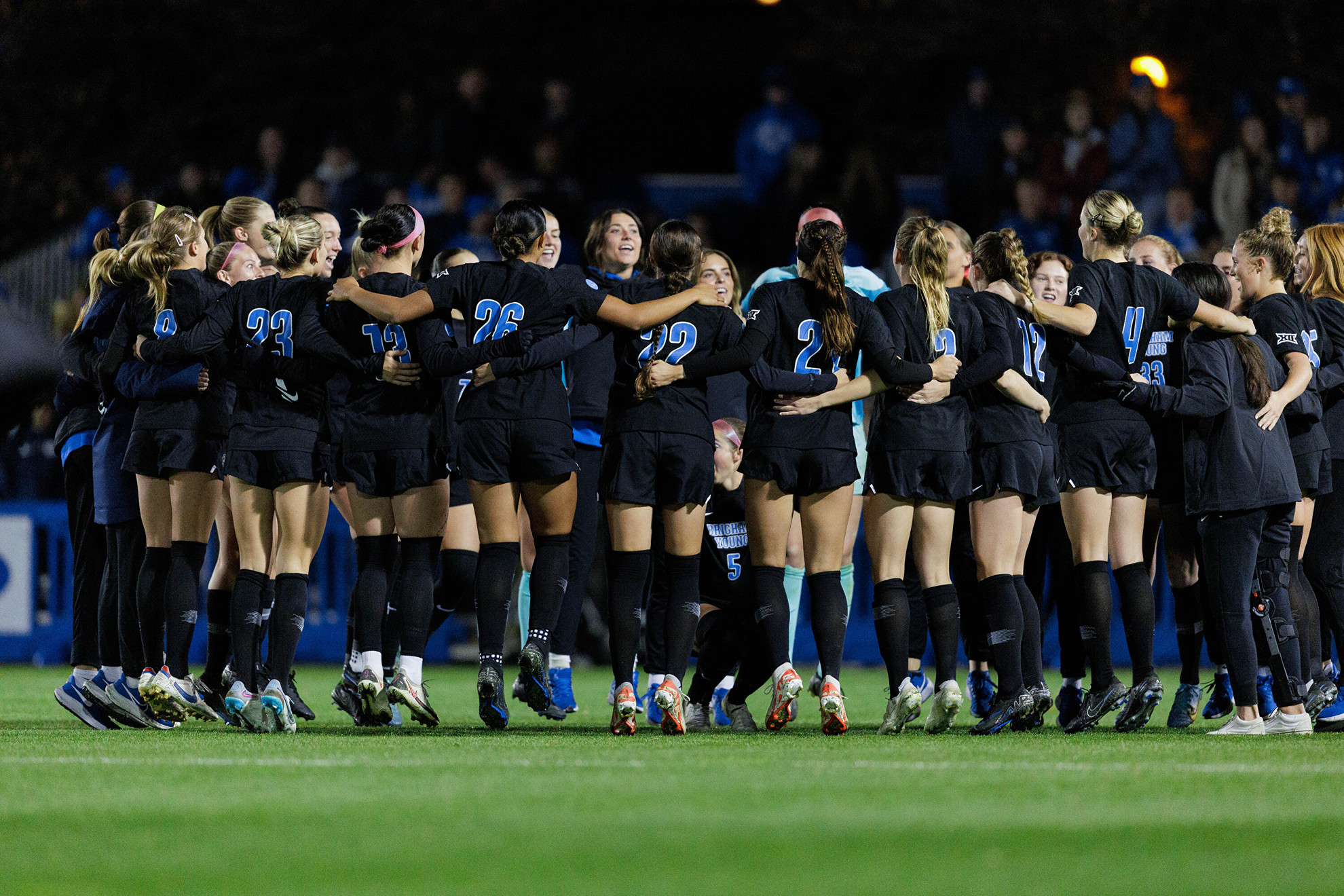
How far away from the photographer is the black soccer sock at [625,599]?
708cm

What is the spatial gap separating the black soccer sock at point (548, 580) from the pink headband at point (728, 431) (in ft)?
4.38

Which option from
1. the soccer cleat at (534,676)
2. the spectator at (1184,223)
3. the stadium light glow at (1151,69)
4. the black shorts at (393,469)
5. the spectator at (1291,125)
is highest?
the stadium light glow at (1151,69)

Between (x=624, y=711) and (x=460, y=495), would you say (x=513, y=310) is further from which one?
(x=624, y=711)

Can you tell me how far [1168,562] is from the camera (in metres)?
8.01

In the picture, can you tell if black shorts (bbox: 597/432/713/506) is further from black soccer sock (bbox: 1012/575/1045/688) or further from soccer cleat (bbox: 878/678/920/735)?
black soccer sock (bbox: 1012/575/1045/688)

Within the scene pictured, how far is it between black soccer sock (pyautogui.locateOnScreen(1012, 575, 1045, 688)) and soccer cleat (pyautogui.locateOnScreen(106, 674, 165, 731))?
3677 mm

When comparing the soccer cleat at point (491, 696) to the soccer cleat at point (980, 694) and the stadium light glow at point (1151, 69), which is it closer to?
the soccer cleat at point (980, 694)

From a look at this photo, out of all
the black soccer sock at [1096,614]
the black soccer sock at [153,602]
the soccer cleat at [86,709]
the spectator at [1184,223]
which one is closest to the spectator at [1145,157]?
the spectator at [1184,223]

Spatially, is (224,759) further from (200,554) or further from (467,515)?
(467,515)

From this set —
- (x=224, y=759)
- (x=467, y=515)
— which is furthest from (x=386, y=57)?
(x=224, y=759)

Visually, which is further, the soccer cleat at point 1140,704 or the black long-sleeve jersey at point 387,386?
the soccer cleat at point 1140,704

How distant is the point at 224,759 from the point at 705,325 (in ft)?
8.53

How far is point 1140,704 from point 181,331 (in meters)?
4.35

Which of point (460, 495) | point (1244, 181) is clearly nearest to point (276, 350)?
point (460, 495)
